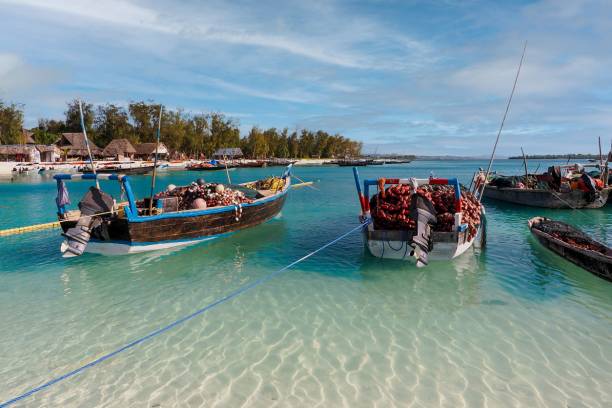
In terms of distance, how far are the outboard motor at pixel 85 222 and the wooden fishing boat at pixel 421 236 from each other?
8271mm

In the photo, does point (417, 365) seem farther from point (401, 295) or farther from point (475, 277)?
point (475, 277)

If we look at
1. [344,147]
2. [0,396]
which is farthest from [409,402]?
[344,147]

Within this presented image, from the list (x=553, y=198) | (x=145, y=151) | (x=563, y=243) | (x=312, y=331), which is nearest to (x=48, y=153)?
(x=145, y=151)

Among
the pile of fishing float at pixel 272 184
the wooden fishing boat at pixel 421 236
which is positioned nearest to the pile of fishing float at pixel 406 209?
the wooden fishing boat at pixel 421 236

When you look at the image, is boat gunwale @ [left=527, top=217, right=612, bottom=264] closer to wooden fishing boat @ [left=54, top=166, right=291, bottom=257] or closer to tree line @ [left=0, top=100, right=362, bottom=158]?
wooden fishing boat @ [left=54, top=166, right=291, bottom=257]

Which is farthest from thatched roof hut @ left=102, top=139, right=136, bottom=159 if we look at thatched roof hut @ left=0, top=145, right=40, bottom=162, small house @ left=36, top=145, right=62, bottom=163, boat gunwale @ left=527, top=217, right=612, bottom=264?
boat gunwale @ left=527, top=217, right=612, bottom=264

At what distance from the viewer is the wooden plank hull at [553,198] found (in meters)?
22.3

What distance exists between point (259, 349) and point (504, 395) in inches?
150

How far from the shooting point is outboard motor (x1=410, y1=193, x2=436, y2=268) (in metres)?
9.55

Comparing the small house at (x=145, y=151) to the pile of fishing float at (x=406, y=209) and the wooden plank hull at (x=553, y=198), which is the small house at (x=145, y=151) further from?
the pile of fishing float at (x=406, y=209)

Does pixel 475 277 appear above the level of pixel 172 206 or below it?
below

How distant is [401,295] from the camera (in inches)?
348

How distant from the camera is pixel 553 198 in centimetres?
2297

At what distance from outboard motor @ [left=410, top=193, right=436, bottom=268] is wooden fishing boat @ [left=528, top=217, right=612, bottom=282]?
4231mm
